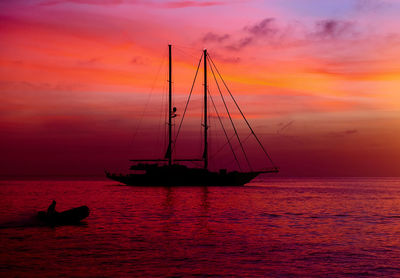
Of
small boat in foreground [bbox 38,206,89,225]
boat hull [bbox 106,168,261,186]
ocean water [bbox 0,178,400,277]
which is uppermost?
boat hull [bbox 106,168,261,186]

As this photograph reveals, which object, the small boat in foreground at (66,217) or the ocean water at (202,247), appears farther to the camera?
the small boat in foreground at (66,217)

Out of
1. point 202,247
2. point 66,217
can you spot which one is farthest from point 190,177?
point 202,247

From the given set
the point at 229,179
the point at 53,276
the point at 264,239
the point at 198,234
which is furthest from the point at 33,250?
the point at 229,179

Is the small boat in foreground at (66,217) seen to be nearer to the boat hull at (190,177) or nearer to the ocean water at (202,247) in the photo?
the ocean water at (202,247)

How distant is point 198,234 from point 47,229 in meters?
11.4

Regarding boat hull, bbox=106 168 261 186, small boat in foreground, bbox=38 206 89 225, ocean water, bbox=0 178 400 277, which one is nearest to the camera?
ocean water, bbox=0 178 400 277

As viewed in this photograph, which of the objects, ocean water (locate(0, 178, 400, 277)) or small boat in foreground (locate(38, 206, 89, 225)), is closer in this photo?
ocean water (locate(0, 178, 400, 277))

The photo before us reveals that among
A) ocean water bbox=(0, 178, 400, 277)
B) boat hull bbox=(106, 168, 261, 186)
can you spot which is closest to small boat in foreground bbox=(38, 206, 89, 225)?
ocean water bbox=(0, 178, 400, 277)

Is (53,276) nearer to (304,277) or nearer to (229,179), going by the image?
(304,277)

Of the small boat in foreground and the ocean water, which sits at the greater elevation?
the small boat in foreground

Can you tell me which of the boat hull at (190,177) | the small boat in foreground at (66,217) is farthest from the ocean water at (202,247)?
the boat hull at (190,177)

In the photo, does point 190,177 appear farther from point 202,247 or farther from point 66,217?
point 202,247

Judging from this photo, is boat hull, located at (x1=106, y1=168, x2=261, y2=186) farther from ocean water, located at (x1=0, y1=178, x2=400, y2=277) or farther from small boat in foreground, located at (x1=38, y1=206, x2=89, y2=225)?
small boat in foreground, located at (x1=38, y1=206, x2=89, y2=225)

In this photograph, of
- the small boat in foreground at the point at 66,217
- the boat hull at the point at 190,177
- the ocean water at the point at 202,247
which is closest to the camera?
the ocean water at the point at 202,247
